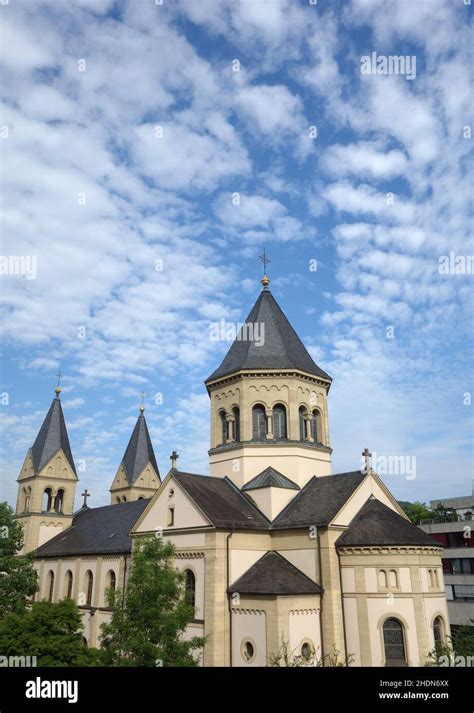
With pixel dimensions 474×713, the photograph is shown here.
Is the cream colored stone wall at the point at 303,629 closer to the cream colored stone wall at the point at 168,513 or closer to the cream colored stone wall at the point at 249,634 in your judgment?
the cream colored stone wall at the point at 249,634

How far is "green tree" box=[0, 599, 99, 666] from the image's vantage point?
22.9 m

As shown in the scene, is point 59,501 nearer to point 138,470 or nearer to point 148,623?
point 138,470

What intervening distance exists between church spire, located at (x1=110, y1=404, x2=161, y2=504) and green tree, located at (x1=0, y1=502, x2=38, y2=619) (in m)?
22.0

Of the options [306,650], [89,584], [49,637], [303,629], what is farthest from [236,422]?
[89,584]

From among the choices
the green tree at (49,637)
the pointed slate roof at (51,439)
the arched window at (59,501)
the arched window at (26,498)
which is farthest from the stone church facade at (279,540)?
the pointed slate roof at (51,439)

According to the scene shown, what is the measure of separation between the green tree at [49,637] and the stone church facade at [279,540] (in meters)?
5.97

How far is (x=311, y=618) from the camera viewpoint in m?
26.1

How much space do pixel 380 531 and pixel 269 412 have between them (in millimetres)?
9994

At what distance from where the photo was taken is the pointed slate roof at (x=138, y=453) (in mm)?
62625

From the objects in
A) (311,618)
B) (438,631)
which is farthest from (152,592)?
(438,631)

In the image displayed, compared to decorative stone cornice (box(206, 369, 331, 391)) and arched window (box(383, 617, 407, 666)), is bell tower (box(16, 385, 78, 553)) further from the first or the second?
arched window (box(383, 617, 407, 666))

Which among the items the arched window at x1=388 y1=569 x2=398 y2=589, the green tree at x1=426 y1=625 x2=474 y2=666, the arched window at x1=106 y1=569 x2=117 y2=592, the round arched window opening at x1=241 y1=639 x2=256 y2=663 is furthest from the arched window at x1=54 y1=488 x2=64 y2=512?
the green tree at x1=426 y1=625 x2=474 y2=666

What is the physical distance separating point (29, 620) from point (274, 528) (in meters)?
12.8
